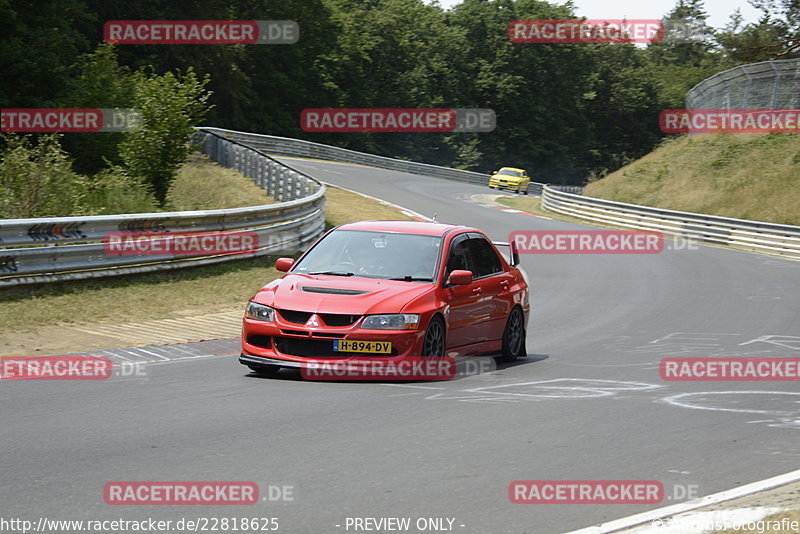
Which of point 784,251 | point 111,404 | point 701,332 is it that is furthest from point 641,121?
point 111,404

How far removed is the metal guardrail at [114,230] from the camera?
1406cm

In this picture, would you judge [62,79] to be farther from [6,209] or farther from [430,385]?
[430,385]

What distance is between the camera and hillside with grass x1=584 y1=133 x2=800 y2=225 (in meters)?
41.4

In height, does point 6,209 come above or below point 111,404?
above

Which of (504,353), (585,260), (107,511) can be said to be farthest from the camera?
(585,260)

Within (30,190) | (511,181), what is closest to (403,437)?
(30,190)

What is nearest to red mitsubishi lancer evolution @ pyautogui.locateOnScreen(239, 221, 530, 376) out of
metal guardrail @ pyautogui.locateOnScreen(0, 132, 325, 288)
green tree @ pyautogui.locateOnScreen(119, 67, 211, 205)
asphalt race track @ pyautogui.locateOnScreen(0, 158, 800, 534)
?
asphalt race track @ pyautogui.locateOnScreen(0, 158, 800, 534)

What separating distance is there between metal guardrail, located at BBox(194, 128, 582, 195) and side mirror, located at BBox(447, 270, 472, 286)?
4353cm

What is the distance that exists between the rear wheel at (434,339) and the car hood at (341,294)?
334mm

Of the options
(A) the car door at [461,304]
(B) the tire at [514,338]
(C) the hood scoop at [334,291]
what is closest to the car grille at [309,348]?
(C) the hood scoop at [334,291]

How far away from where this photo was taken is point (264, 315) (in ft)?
31.3

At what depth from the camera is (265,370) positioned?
33.1 ft

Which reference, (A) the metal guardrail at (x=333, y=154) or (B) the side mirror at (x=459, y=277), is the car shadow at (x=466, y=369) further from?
(A) the metal guardrail at (x=333, y=154)

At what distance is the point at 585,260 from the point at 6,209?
1548 centimetres
